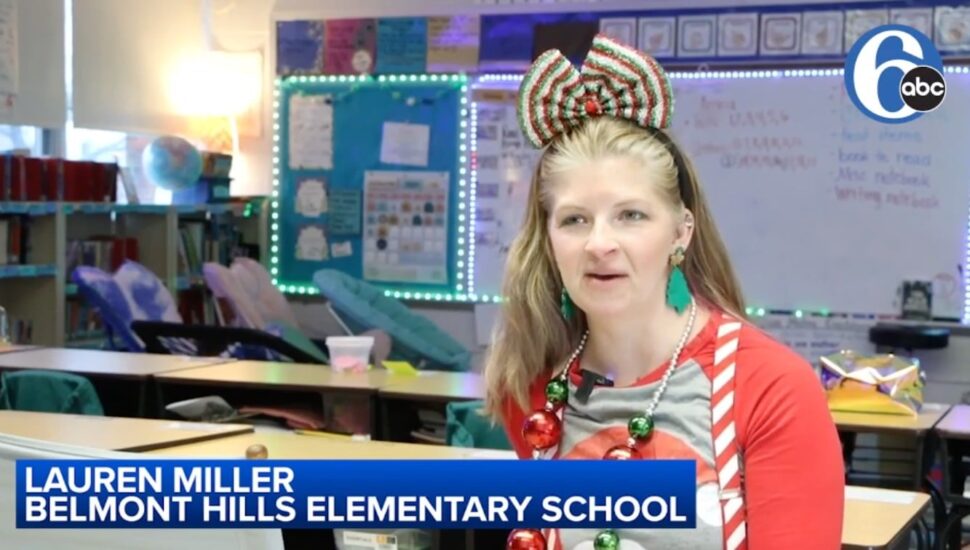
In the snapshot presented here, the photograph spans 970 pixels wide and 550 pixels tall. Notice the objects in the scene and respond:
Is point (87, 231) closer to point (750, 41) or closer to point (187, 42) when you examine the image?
point (187, 42)

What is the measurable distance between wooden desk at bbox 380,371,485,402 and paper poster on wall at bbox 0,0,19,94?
3.22 m

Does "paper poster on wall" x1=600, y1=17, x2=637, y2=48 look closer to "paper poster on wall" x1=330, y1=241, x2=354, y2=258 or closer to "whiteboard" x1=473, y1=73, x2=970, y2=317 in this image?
"whiteboard" x1=473, y1=73, x2=970, y2=317

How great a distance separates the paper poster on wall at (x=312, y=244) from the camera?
7.91 metres

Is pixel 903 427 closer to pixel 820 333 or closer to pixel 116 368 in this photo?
pixel 116 368

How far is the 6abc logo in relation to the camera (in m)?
6.46

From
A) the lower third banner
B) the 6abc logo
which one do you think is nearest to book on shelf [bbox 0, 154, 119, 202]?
the 6abc logo

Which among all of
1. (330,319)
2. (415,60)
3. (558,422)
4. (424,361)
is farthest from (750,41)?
(558,422)

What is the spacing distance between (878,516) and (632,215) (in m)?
1.17

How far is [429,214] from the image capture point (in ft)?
24.9

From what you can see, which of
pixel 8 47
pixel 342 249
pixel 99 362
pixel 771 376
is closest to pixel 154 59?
pixel 8 47

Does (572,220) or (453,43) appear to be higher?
(453,43)

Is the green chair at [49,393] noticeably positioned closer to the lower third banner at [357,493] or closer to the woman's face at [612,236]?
the woman's face at [612,236]

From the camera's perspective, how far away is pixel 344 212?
7.83 meters

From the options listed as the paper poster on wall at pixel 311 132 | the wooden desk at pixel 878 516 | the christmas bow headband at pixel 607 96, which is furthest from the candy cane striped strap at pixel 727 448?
the paper poster on wall at pixel 311 132
